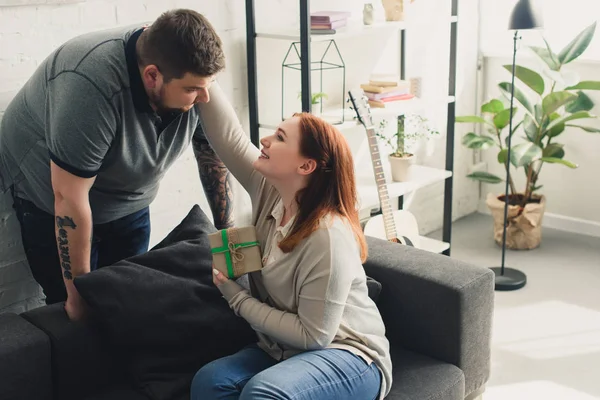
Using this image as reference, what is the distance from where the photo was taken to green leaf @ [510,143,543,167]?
12.6 ft

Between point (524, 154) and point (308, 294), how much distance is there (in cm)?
222

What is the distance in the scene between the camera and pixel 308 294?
1.94m

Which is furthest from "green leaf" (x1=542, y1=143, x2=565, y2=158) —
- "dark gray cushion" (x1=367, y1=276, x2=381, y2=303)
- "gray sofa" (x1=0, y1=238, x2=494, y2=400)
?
"dark gray cushion" (x1=367, y1=276, x2=381, y2=303)

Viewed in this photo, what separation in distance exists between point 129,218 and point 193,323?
1.63ft

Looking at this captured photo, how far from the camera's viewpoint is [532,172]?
13.4 feet

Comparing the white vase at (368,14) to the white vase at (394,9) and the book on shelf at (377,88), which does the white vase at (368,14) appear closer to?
the white vase at (394,9)

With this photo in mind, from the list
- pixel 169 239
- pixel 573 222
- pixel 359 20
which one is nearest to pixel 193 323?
pixel 169 239

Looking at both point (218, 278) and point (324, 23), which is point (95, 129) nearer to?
point (218, 278)

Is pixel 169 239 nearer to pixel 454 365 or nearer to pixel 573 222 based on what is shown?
Answer: pixel 454 365

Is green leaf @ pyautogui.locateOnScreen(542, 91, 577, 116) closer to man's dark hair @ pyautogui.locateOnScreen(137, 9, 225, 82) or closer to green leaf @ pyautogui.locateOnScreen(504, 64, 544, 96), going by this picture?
green leaf @ pyautogui.locateOnScreen(504, 64, 544, 96)

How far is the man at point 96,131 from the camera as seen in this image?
6.43ft

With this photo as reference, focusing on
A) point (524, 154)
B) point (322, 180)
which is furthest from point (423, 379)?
point (524, 154)

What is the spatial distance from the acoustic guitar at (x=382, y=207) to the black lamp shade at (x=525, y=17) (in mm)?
756

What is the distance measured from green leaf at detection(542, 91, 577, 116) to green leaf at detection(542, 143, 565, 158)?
22 cm
